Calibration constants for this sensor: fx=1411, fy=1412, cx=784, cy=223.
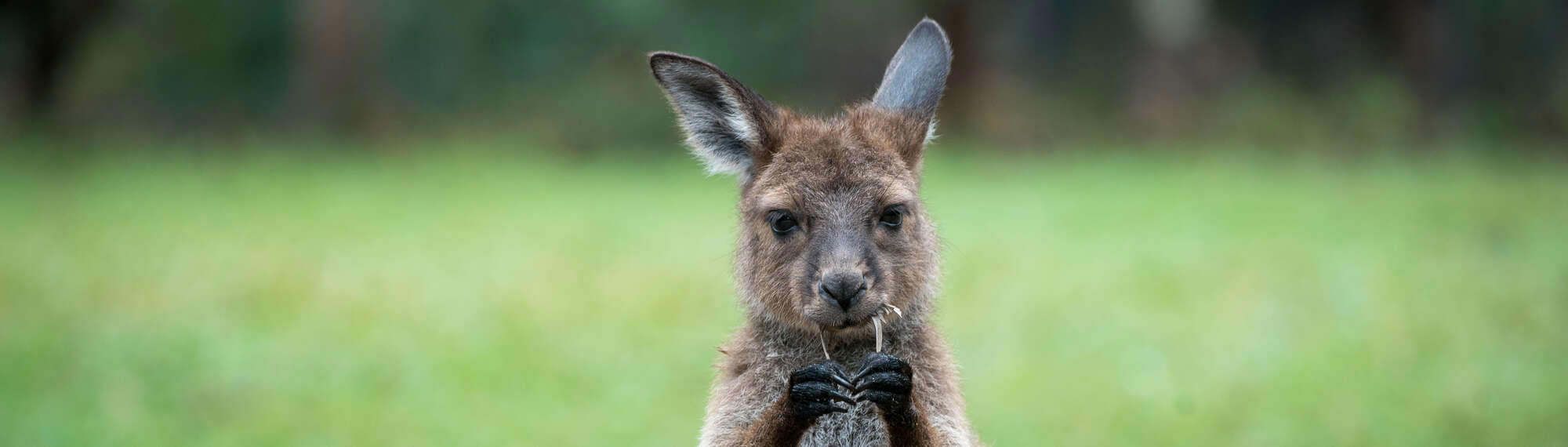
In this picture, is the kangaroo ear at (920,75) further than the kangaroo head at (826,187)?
Yes

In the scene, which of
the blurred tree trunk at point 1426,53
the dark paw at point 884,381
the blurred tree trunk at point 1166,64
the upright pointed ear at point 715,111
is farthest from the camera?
the blurred tree trunk at point 1166,64

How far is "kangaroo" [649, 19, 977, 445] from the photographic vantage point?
414cm

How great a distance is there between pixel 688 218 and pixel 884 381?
1225 centimetres

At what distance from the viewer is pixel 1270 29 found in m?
24.9

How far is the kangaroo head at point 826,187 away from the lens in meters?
4.34

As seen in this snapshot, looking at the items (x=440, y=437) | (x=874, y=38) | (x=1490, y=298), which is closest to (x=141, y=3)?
(x=874, y=38)

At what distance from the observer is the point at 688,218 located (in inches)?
635

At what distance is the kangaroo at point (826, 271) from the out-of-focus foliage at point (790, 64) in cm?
1806

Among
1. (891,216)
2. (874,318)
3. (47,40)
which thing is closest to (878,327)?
(874,318)

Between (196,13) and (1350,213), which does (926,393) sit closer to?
(1350,213)

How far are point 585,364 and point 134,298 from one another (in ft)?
13.9

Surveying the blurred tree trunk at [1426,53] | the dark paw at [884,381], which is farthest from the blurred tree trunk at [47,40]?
the dark paw at [884,381]

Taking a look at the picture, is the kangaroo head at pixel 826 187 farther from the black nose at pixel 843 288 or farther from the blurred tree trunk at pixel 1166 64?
the blurred tree trunk at pixel 1166 64

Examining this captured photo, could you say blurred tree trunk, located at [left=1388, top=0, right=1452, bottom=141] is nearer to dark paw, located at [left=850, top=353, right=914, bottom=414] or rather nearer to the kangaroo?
the kangaroo
